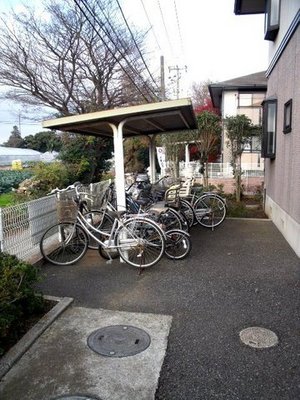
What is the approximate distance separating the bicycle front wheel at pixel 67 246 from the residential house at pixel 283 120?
3.43 metres

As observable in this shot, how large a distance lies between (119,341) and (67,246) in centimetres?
261


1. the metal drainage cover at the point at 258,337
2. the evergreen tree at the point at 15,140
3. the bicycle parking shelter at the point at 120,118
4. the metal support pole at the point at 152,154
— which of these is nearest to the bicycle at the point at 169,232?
the bicycle parking shelter at the point at 120,118

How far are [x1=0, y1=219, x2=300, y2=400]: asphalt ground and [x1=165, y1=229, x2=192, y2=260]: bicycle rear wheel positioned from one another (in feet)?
0.50

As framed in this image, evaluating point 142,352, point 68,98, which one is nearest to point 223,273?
point 142,352

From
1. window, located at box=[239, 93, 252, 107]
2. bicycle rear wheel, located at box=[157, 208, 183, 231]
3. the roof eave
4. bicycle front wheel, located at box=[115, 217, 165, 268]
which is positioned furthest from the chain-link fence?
window, located at box=[239, 93, 252, 107]

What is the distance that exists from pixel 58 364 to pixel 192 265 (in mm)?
2817

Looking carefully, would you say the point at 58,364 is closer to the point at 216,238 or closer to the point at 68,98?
the point at 216,238

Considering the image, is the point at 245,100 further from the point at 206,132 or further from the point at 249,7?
the point at 249,7

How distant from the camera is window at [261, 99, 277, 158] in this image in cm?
802

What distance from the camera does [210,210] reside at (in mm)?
7602

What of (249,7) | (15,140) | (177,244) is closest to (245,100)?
(249,7)

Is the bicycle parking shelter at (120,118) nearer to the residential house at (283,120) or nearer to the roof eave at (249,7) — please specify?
the residential house at (283,120)

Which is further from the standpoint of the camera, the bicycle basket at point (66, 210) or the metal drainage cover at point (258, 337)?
the bicycle basket at point (66, 210)

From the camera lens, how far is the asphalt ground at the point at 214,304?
8.52 feet
